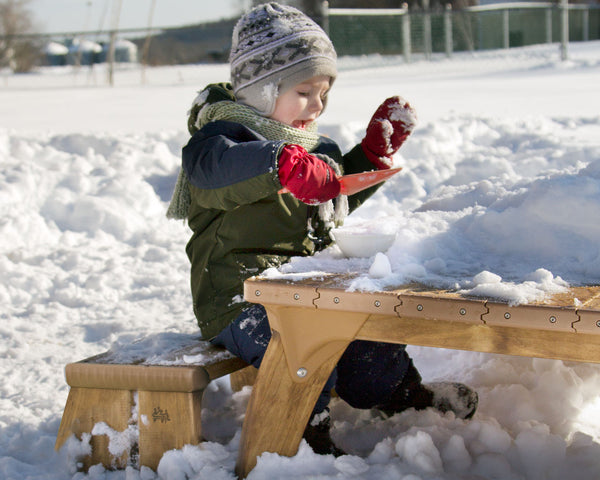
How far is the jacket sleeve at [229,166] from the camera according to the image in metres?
1.76

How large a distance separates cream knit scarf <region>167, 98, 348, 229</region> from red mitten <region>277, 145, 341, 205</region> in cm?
28

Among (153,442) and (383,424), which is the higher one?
(153,442)

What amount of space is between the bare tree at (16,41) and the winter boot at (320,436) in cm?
1536

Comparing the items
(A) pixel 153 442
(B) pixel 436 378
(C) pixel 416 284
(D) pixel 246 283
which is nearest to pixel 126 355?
(A) pixel 153 442

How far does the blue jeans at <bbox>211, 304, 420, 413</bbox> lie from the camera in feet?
6.42

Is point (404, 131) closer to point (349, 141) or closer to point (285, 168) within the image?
point (285, 168)

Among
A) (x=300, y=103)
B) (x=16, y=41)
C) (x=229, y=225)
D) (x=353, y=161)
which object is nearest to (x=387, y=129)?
(x=353, y=161)

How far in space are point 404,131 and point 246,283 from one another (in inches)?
38.1

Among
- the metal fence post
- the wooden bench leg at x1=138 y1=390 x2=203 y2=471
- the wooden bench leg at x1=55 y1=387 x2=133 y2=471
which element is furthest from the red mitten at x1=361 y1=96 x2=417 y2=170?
the metal fence post

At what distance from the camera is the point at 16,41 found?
1942cm

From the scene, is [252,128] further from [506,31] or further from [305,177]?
[506,31]

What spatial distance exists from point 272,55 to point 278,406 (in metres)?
1.04

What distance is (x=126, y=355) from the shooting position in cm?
204

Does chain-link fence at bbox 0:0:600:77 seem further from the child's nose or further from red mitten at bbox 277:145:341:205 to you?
red mitten at bbox 277:145:341:205
